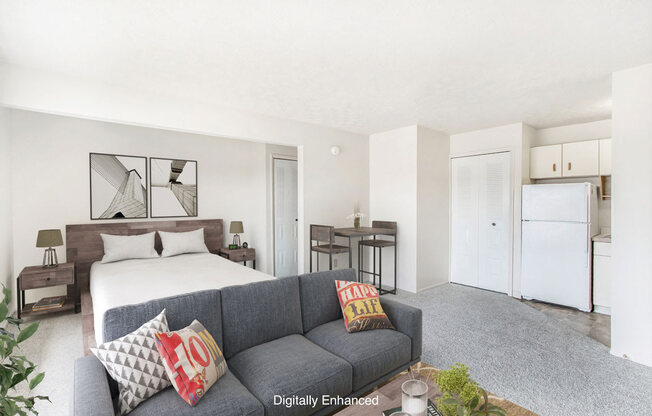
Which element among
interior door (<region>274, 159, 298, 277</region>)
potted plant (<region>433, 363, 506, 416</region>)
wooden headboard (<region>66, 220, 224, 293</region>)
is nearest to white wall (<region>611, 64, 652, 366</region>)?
potted plant (<region>433, 363, 506, 416</region>)

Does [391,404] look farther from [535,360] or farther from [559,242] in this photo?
[559,242]

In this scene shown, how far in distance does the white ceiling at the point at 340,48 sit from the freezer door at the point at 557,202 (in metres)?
1.03

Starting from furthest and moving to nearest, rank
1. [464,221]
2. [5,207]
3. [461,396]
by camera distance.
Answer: [464,221]
[5,207]
[461,396]

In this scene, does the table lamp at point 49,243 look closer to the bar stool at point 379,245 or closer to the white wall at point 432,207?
the bar stool at point 379,245

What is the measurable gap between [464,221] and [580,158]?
5.49 ft

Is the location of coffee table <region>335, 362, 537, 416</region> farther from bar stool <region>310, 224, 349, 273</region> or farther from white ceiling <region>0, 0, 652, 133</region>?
bar stool <region>310, 224, 349, 273</region>

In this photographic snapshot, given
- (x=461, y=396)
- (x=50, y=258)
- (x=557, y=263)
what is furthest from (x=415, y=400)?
(x=50, y=258)

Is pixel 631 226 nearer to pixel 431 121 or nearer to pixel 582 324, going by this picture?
pixel 582 324

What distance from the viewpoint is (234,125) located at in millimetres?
3854

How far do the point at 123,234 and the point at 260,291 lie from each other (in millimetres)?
2974

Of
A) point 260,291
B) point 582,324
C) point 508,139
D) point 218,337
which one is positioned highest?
point 508,139

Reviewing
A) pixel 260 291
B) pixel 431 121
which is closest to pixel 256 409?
pixel 260 291

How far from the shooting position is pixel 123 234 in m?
4.27

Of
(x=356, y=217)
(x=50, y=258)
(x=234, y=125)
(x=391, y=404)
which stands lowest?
(x=391, y=404)
